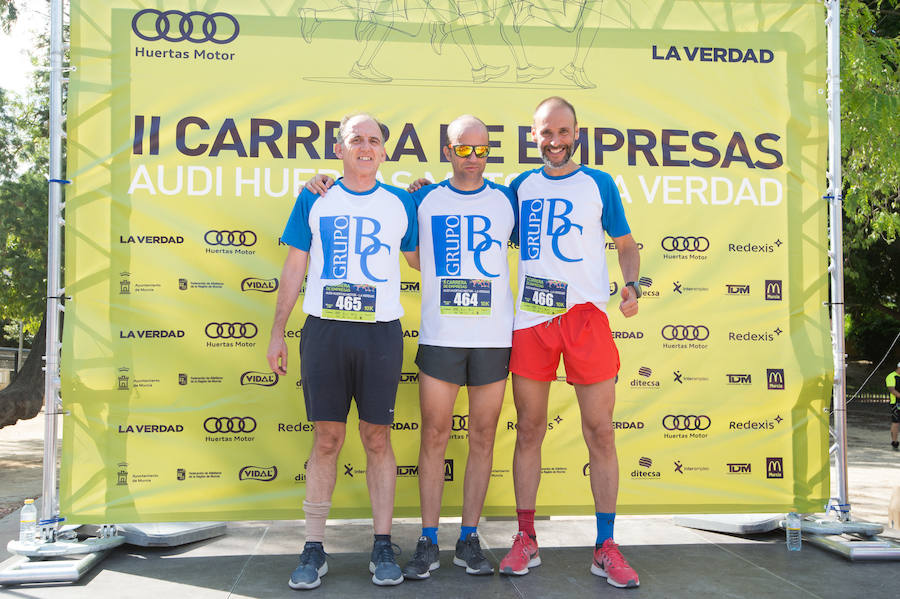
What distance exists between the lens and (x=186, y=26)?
3744 mm

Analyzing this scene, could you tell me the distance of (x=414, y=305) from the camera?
150 inches

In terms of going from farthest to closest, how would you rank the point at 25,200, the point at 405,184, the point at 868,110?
the point at 25,200, the point at 868,110, the point at 405,184

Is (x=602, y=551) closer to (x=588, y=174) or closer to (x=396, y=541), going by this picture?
(x=396, y=541)

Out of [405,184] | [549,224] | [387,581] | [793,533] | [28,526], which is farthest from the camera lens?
[405,184]

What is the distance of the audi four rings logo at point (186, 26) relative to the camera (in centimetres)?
372

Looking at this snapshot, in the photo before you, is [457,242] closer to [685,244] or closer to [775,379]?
[685,244]

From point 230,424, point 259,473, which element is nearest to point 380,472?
point 259,473

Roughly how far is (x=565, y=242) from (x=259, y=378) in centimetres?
177

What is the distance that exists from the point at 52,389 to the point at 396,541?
194 centimetres

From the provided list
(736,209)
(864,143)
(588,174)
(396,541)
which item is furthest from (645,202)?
(864,143)

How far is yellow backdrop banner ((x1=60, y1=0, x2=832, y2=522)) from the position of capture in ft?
12.0

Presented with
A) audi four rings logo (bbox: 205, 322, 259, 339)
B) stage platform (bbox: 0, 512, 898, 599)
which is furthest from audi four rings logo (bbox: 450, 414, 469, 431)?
audi four rings logo (bbox: 205, 322, 259, 339)

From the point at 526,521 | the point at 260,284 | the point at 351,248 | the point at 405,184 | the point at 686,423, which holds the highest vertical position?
the point at 405,184

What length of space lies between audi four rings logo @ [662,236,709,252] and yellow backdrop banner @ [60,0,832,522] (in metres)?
0.01
